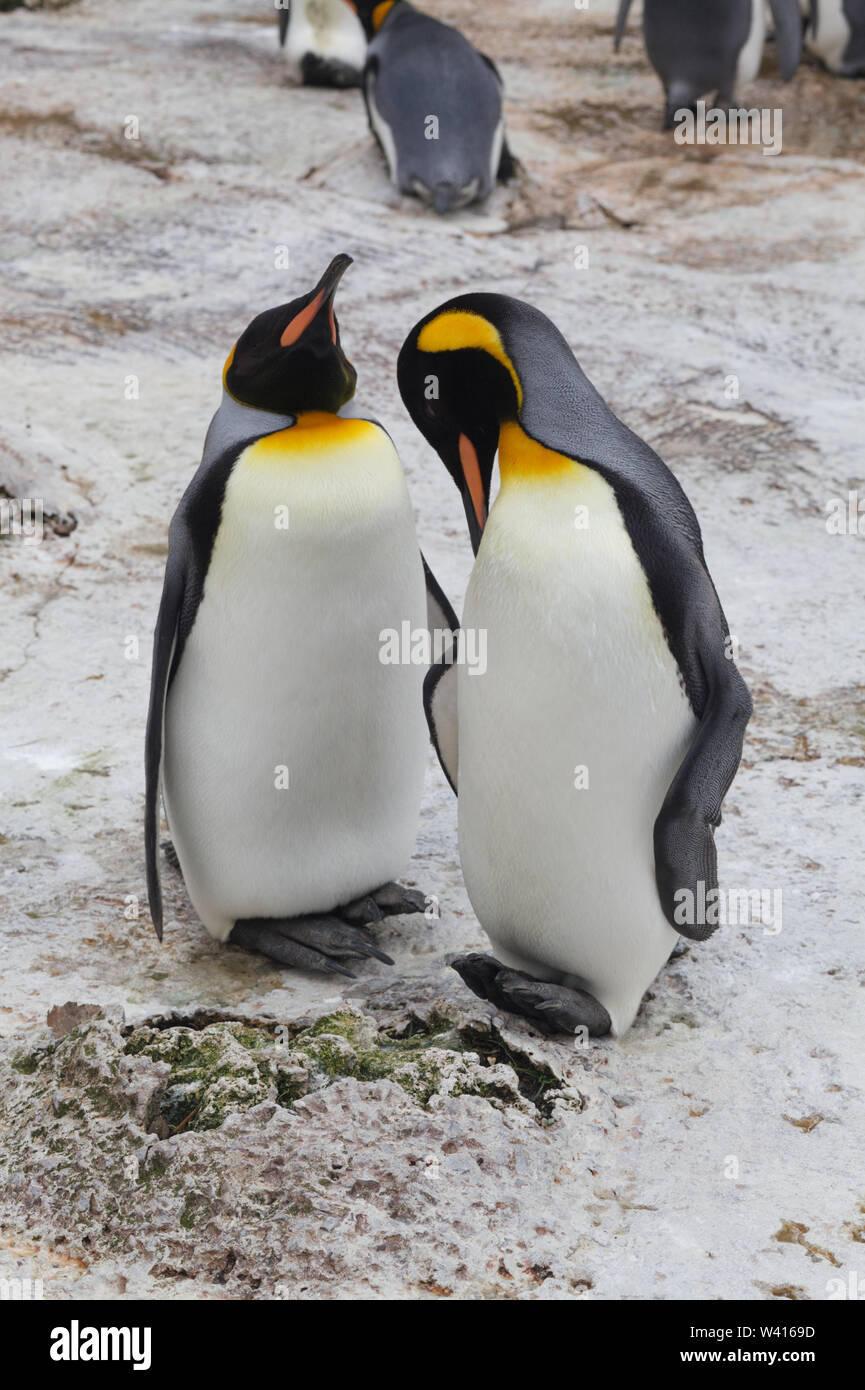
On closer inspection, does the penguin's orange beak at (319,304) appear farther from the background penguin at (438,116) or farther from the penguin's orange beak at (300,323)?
the background penguin at (438,116)

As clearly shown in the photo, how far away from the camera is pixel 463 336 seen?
2.43 meters

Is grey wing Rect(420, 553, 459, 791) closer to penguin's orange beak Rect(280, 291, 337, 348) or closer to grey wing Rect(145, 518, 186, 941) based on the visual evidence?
grey wing Rect(145, 518, 186, 941)

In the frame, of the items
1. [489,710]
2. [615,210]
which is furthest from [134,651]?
[615,210]

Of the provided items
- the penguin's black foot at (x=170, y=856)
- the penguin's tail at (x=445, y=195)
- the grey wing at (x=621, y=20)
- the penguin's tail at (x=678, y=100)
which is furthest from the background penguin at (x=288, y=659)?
the grey wing at (x=621, y=20)

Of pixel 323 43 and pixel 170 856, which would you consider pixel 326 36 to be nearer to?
pixel 323 43

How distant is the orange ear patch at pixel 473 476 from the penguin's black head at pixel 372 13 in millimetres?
7065

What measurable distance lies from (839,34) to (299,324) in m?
8.14

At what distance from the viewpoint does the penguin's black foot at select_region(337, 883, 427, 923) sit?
3.00 metres

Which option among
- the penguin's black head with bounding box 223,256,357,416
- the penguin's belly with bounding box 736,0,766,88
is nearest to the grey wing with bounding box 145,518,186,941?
the penguin's black head with bounding box 223,256,357,416

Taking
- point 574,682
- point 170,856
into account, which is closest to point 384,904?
point 170,856

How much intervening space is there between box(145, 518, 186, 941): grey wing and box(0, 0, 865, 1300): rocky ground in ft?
0.64

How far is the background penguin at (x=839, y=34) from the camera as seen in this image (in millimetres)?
9359

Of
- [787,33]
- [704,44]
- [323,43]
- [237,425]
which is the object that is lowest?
[237,425]
